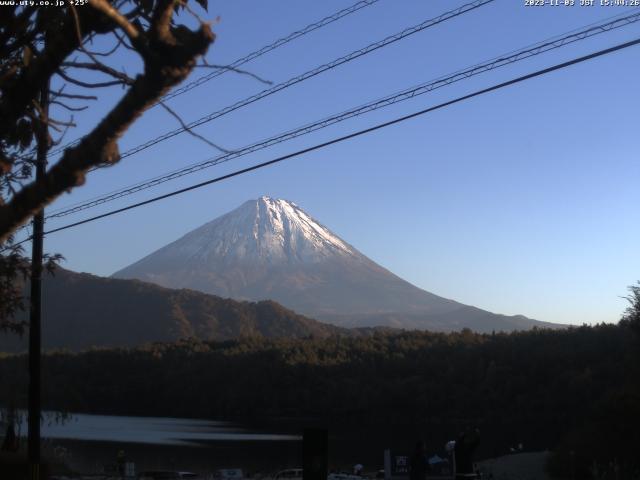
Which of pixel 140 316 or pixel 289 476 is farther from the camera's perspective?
pixel 140 316

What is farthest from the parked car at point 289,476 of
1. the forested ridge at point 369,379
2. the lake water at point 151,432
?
the forested ridge at point 369,379

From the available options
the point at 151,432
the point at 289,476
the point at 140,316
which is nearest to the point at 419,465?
the point at 289,476

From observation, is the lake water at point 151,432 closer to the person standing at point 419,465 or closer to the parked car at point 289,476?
the parked car at point 289,476

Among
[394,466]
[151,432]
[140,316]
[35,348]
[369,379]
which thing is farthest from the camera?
[140,316]

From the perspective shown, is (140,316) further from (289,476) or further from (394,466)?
(394,466)

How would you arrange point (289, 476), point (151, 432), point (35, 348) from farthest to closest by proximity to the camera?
point (151, 432) < point (289, 476) < point (35, 348)

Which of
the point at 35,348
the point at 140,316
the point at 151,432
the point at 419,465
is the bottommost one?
the point at 151,432
